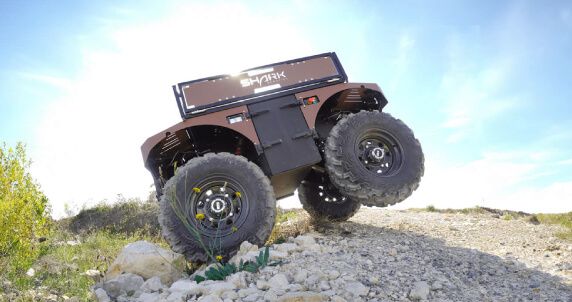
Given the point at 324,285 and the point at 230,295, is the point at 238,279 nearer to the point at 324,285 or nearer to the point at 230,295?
the point at 230,295

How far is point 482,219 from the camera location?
350 inches

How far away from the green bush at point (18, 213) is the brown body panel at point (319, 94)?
14.2 ft

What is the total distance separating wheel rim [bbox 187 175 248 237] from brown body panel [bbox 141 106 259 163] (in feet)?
2.16

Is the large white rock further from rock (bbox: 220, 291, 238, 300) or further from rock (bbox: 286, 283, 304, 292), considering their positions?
rock (bbox: 286, 283, 304, 292)

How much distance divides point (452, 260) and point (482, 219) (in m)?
4.09

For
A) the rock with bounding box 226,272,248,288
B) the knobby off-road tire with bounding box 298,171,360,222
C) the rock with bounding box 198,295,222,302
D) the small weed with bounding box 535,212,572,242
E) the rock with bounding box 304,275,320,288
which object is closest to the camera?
the rock with bounding box 198,295,222,302

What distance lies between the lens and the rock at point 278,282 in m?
3.77

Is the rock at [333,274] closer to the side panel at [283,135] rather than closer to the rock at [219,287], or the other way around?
the rock at [219,287]

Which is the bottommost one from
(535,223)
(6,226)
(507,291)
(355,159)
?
(535,223)

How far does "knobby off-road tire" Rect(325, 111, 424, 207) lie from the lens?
5578 mm

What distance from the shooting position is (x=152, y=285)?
4.59 metres

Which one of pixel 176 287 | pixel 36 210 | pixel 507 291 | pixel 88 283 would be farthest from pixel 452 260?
pixel 36 210

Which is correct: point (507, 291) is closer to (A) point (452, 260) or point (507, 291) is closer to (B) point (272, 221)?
(A) point (452, 260)

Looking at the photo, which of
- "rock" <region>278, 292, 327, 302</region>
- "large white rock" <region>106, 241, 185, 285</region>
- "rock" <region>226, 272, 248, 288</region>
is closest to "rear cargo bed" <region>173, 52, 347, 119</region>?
"large white rock" <region>106, 241, 185, 285</region>
